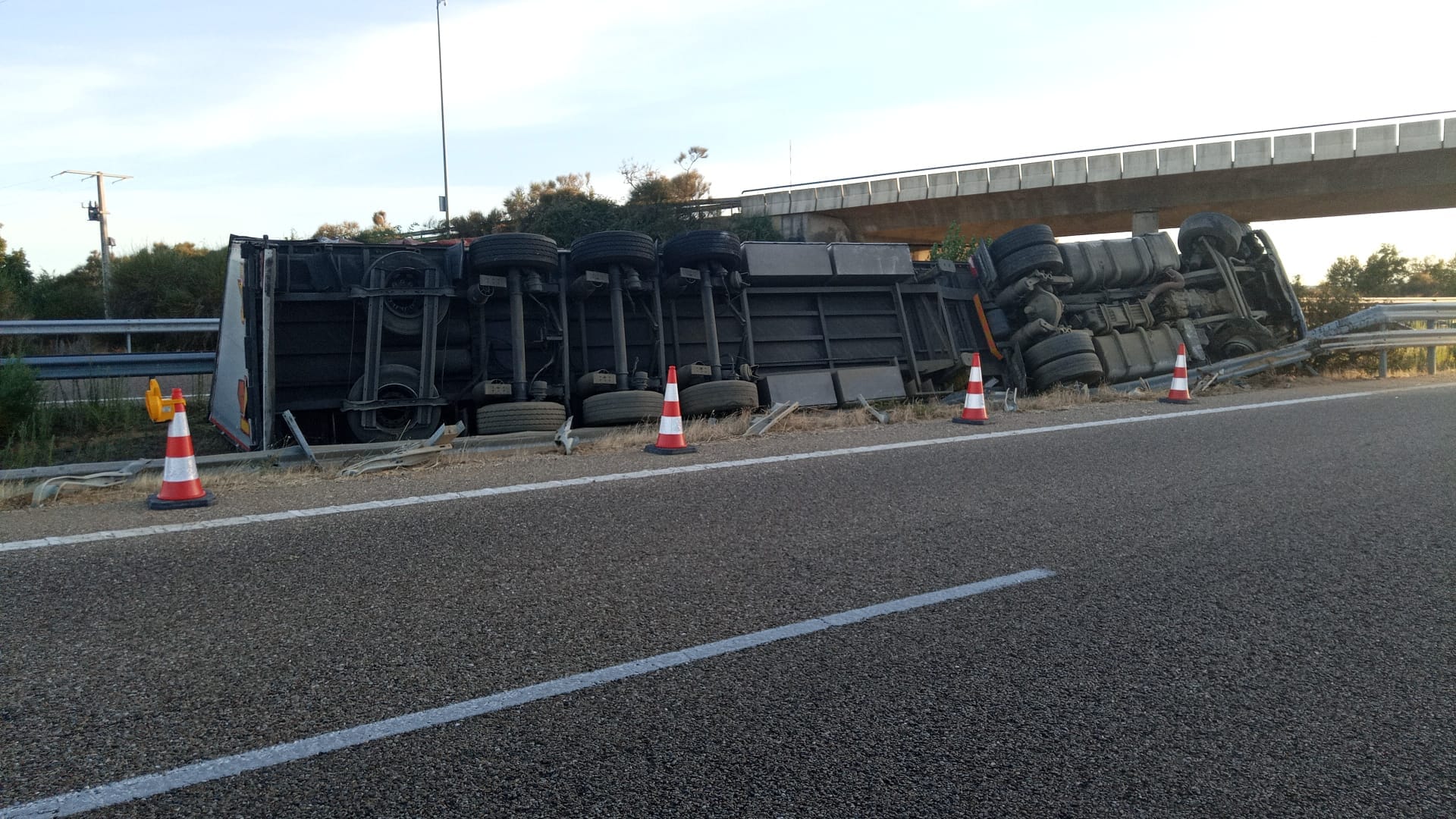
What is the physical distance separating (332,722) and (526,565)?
5.34ft

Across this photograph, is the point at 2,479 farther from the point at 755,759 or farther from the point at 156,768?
the point at 755,759

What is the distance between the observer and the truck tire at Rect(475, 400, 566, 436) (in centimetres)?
A: 845

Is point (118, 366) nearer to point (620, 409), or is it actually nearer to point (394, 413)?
point (394, 413)

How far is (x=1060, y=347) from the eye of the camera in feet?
39.8

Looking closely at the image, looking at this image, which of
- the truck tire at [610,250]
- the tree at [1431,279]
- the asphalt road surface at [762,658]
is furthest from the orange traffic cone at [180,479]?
the tree at [1431,279]

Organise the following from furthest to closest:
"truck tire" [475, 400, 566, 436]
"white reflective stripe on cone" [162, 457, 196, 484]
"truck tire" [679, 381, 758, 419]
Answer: "truck tire" [679, 381, 758, 419] → "truck tire" [475, 400, 566, 436] → "white reflective stripe on cone" [162, 457, 196, 484]

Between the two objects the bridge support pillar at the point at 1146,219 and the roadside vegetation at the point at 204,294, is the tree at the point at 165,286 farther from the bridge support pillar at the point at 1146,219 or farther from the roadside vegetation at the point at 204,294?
the bridge support pillar at the point at 1146,219

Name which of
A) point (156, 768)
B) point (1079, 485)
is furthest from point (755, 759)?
point (1079, 485)

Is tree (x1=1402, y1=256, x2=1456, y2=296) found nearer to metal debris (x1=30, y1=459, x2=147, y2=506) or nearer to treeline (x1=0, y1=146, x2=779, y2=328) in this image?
treeline (x1=0, y1=146, x2=779, y2=328)

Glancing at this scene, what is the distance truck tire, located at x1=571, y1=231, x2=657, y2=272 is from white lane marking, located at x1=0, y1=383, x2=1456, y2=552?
3177mm

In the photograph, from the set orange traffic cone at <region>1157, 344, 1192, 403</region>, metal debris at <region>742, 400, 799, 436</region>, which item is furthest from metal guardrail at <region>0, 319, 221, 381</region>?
orange traffic cone at <region>1157, 344, 1192, 403</region>

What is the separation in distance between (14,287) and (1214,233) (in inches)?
933

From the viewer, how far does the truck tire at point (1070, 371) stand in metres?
12.0

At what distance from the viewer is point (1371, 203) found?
34688 millimetres
